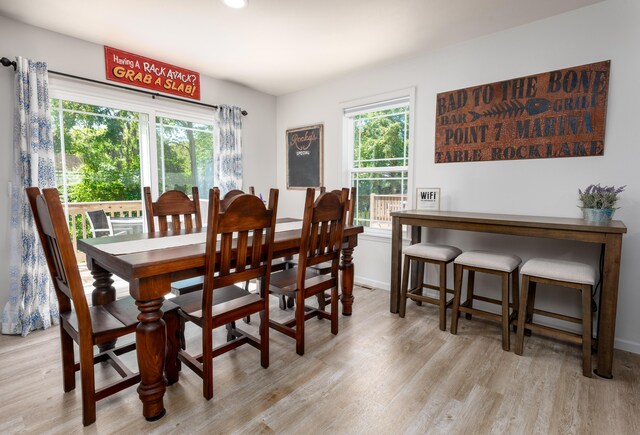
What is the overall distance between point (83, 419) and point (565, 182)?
3370mm

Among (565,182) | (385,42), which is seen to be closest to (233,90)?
(385,42)

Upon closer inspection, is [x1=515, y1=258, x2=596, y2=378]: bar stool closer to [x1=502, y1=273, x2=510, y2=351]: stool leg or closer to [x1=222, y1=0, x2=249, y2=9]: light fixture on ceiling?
[x1=502, y1=273, x2=510, y2=351]: stool leg

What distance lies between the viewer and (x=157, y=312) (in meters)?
1.54

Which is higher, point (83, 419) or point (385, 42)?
point (385, 42)

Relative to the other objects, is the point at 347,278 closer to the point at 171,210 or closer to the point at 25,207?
the point at 171,210

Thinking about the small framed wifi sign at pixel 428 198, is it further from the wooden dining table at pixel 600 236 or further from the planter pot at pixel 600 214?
the planter pot at pixel 600 214

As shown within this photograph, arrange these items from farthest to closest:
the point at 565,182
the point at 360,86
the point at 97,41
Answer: the point at 360,86
the point at 97,41
the point at 565,182

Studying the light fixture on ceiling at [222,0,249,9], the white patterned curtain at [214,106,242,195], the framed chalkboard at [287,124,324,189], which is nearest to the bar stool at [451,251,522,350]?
the framed chalkboard at [287,124,324,189]

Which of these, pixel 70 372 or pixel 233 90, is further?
pixel 233 90

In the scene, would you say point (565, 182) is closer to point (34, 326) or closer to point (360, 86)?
point (360, 86)

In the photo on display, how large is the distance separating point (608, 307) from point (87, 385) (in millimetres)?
2877

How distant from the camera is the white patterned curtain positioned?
3871 millimetres

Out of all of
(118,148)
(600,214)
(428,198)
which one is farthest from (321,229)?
(118,148)

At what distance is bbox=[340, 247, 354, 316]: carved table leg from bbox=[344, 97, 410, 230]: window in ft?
3.52
